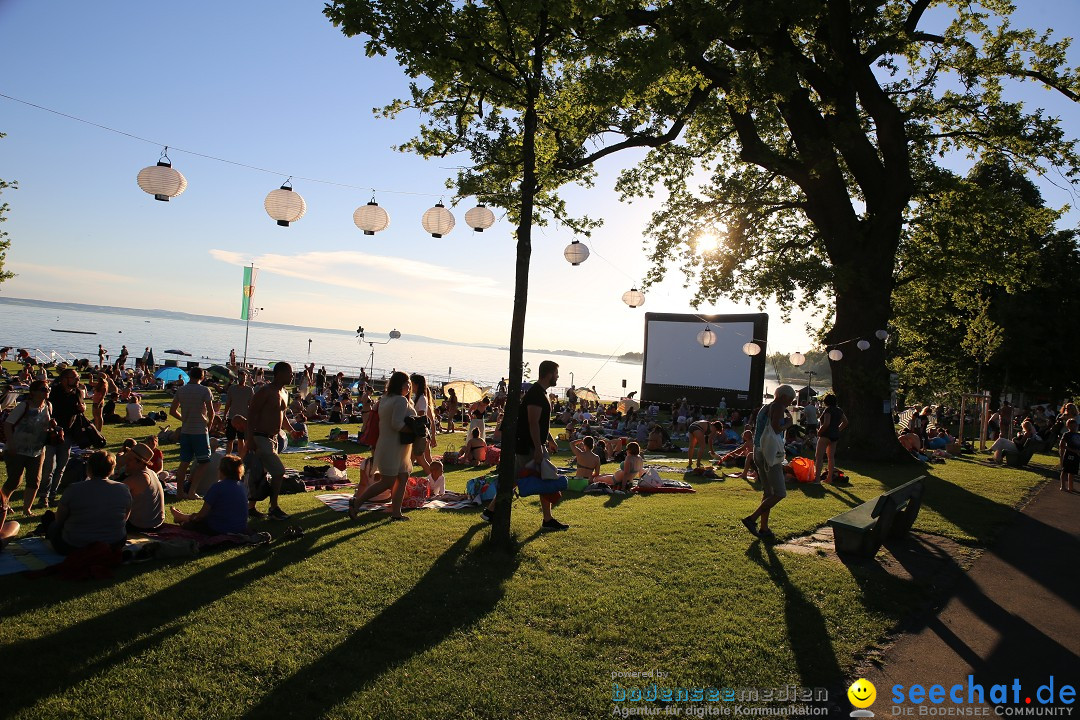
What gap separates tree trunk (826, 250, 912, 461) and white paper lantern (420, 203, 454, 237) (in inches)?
343

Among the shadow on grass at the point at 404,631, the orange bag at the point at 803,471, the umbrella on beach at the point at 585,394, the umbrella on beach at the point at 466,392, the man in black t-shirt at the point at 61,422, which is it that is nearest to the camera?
the shadow on grass at the point at 404,631

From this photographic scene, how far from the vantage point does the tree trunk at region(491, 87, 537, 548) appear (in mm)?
5926

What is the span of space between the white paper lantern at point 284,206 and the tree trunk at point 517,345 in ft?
13.3

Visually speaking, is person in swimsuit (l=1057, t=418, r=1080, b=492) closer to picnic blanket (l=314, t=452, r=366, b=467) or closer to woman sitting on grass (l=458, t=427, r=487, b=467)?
woman sitting on grass (l=458, t=427, r=487, b=467)

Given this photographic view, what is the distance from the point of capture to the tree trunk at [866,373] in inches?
527

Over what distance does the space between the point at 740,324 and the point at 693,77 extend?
21456 mm

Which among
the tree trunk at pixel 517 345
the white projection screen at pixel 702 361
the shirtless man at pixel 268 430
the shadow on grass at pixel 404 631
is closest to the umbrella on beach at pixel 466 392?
the white projection screen at pixel 702 361

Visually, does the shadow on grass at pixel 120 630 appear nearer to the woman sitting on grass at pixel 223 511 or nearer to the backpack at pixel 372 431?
the woman sitting on grass at pixel 223 511

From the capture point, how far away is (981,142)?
46.1 ft

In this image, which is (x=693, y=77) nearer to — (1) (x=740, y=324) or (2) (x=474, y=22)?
(2) (x=474, y=22)

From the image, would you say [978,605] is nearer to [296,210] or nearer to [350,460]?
[296,210]

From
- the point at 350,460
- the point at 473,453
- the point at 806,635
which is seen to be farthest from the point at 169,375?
the point at 806,635

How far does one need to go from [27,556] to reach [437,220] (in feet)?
19.2

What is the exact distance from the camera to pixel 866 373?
43.9 feet
